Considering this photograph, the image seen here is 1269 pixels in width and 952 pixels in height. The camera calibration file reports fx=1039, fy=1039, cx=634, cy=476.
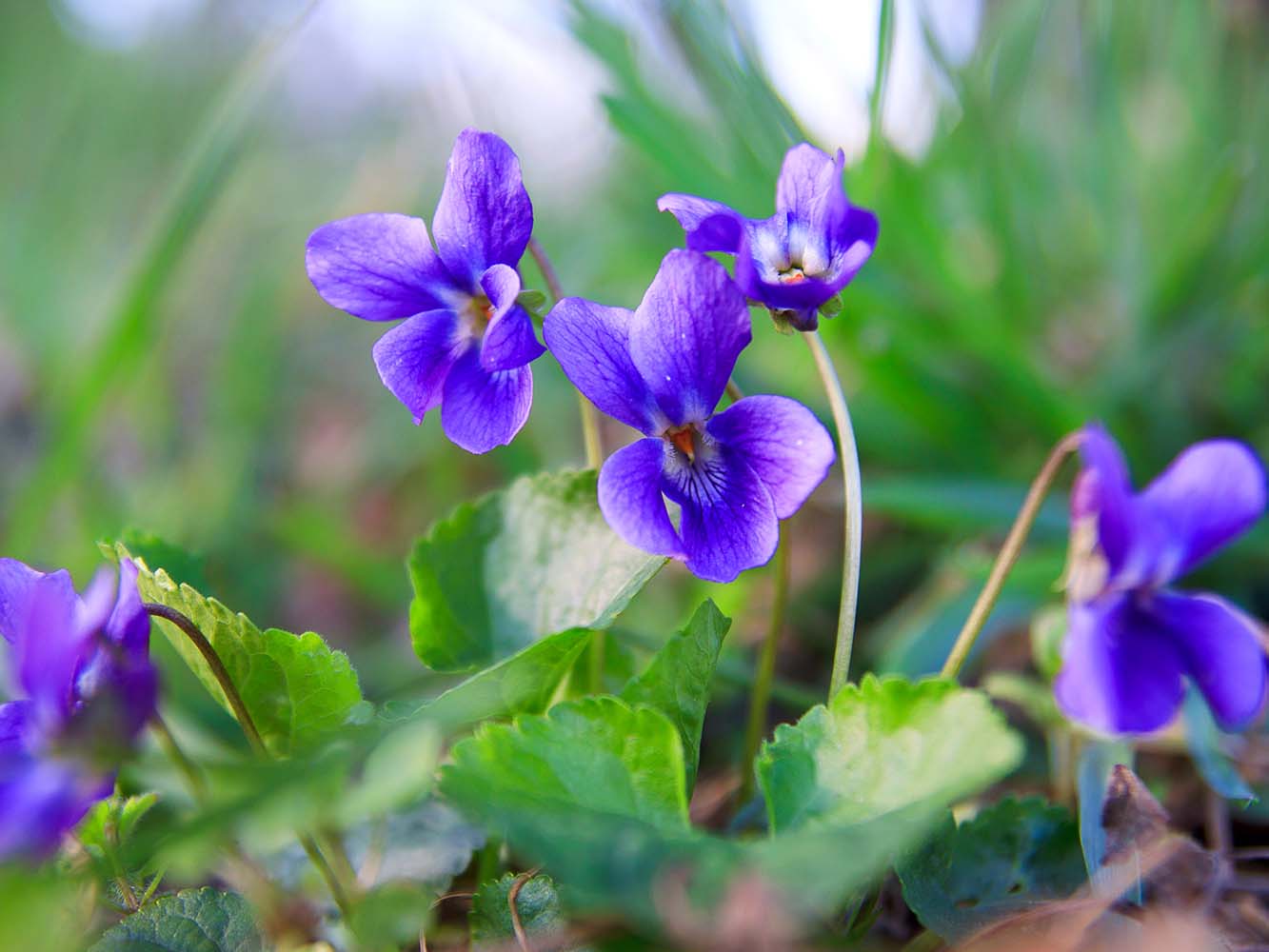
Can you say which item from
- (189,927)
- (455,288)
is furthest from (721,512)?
(189,927)

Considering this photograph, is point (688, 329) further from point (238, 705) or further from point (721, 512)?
point (238, 705)

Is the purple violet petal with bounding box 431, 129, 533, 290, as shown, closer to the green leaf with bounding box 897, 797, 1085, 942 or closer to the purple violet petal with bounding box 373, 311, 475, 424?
the purple violet petal with bounding box 373, 311, 475, 424

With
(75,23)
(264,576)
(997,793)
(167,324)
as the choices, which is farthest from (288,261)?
(75,23)

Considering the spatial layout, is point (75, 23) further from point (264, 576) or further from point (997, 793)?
point (997, 793)

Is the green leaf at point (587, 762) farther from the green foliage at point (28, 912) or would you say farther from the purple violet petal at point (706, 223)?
the purple violet petal at point (706, 223)

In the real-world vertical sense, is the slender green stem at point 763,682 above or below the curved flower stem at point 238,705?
below

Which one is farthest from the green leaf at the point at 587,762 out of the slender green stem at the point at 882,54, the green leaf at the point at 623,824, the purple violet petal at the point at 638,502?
the slender green stem at the point at 882,54
